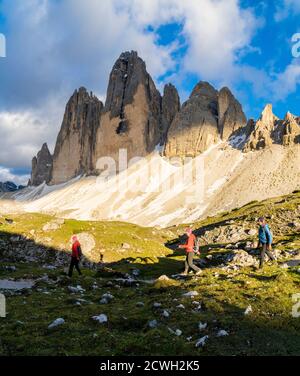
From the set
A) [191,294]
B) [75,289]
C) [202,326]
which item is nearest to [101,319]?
[202,326]

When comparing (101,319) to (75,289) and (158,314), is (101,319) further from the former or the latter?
(75,289)

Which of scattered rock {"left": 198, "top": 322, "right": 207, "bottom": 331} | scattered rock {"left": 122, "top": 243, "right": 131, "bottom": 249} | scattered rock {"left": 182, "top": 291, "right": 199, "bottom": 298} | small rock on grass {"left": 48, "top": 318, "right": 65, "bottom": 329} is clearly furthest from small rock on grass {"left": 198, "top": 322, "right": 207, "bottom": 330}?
scattered rock {"left": 122, "top": 243, "right": 131, "bottom": 249}

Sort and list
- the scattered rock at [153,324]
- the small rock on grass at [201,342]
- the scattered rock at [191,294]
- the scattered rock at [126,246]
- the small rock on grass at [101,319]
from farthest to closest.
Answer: the scattered rock at [126,246]
the scattered rock at [191,294]
the small rock on grass at [101,319]
the scattered rock at [153,324]
the small rock on grass at [201,342]

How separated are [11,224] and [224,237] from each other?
34273 mm

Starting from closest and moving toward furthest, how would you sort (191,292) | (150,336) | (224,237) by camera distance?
(150,336) → (191,292) → (224,237)

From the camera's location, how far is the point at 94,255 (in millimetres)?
46250

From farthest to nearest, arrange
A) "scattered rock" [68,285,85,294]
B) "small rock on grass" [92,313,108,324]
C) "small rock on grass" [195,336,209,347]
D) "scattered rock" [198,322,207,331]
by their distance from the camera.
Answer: "scattered rock" [68,285,85,294] < "small rock on grass" [92,313,108,324] < "scattered rock" [198,322,207,331] < "small rock on grass" [195,336,209,347]

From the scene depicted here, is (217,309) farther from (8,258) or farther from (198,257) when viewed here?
(8,258)

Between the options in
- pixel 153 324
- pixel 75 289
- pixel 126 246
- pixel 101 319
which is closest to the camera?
pixel 153 324

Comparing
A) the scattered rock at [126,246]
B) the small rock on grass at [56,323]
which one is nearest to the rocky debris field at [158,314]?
the small rock on grass at [56,323]

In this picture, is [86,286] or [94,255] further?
[94,255]

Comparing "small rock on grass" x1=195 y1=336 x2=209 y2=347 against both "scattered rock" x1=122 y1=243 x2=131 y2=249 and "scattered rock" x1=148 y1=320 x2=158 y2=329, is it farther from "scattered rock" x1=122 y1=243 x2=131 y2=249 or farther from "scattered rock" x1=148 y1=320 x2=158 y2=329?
"scattered rock" x1=122 y1=243 x2=131 y2=249

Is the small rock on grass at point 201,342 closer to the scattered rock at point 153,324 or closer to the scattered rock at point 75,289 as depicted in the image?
the scattered rock at point 153,324
